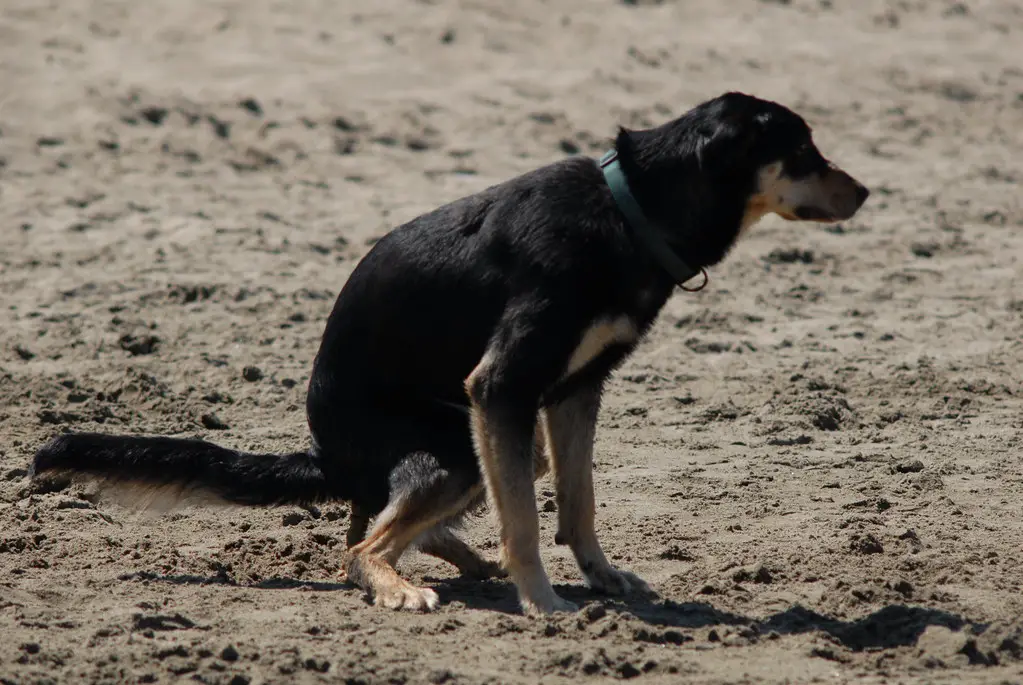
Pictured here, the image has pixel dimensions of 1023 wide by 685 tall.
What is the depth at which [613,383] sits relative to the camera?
8109 millimetres

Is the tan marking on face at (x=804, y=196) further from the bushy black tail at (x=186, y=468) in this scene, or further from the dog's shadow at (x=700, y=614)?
the bushy black tail at (x=186, y=468)

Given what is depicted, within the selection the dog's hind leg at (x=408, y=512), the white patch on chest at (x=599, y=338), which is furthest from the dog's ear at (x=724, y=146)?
the dog's hind leg at (x=408, y=512)

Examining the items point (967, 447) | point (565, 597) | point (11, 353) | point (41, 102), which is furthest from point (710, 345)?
point (41, 102)

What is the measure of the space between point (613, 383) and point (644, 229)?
289 centimetres

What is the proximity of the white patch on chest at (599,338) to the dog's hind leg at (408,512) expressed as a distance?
2.02 ft

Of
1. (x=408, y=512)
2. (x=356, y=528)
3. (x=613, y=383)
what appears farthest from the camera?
(x=613, y=383)

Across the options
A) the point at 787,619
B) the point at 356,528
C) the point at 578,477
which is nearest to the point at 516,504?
the point at 578,477

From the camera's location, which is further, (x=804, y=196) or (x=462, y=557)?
(x=462, y=557)

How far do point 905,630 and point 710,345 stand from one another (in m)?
3.72

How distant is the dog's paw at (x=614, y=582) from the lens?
5.60 meters

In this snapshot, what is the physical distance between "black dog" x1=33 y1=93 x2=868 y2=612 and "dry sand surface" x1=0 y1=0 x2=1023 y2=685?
0.21m

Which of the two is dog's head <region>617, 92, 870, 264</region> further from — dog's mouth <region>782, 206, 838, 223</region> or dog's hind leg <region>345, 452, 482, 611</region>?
dog's hind leg <region>345, 452, 482, 611</region>

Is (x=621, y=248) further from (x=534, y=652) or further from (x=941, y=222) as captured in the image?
(x=941, y=222)

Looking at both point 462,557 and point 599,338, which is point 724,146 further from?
point 462,557
